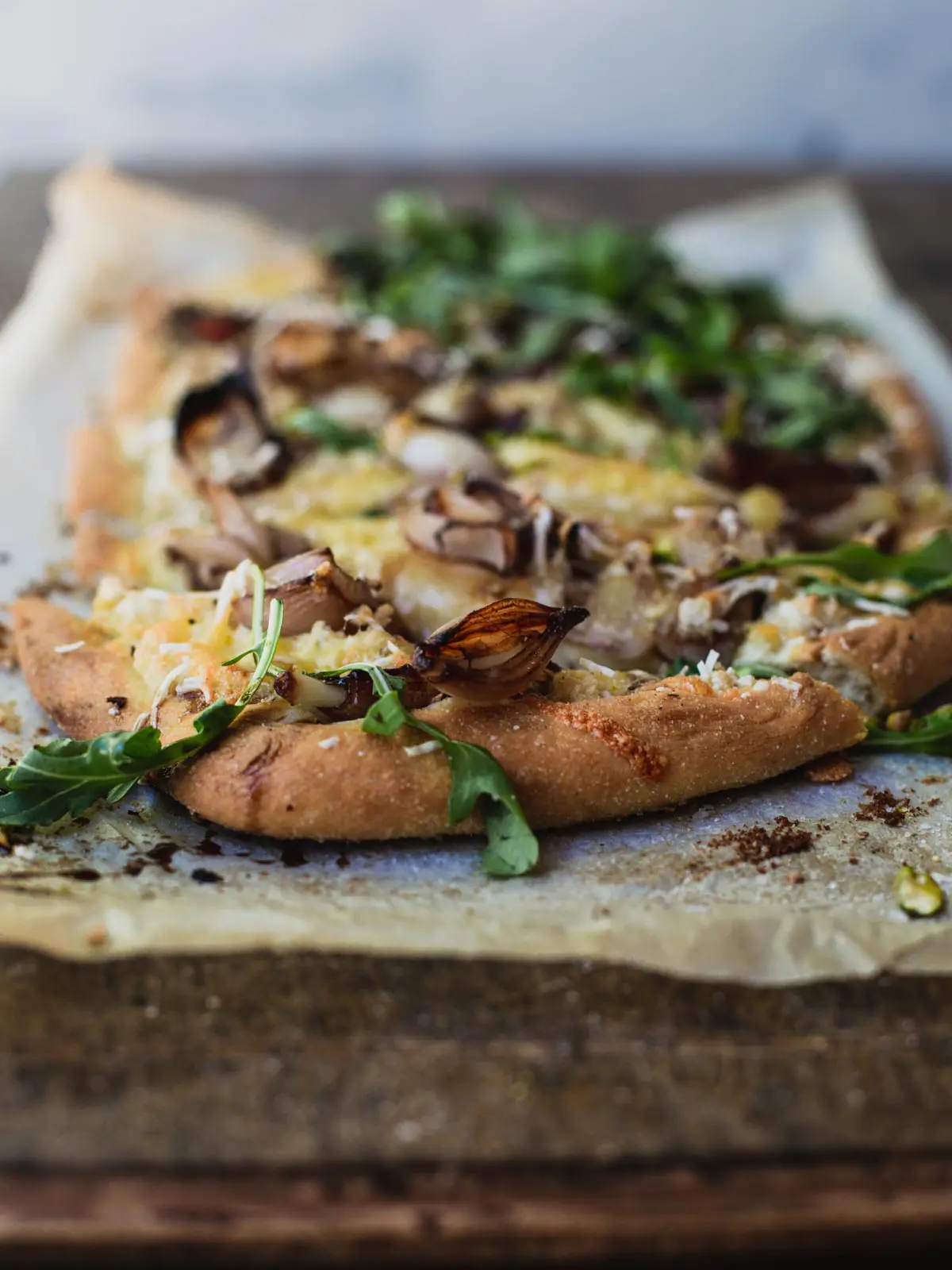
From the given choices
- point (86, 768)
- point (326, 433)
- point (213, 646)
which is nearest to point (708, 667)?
point (213, 646)

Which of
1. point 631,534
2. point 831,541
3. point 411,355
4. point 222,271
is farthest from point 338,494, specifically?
point 222,271

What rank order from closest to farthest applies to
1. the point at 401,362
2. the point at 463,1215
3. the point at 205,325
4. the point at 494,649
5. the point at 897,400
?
the point at 463,1215 → the point at 494,649 → the point at 401,362 → the point at 897,400 → the point at 205,325

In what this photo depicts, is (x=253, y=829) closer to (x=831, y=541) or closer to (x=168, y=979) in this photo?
(x=168, y=979)

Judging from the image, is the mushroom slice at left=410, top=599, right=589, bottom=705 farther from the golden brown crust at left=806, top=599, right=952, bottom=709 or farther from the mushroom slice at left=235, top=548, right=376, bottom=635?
the golden brown crust at left=806, top=599, right=952, bottom=709

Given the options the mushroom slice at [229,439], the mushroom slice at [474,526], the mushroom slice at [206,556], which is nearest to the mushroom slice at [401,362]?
the mushroom slice at [229,439]

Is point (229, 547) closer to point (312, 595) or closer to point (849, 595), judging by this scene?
point (312, 595)


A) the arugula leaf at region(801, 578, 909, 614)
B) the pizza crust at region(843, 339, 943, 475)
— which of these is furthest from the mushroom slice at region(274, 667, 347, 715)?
the pizza crust at region(843, 339, 943, 475)
